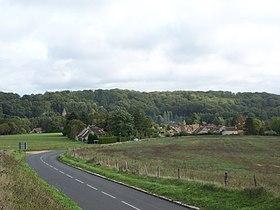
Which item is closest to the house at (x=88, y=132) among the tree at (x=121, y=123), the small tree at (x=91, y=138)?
the tree at (x=121, y=123)

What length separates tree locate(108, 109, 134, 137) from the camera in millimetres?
135375

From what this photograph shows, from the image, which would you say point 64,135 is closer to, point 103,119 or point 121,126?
point 103,119

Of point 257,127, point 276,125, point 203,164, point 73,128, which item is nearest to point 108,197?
point 203,164

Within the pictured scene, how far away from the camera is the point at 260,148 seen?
85.2 m

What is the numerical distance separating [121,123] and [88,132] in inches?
394

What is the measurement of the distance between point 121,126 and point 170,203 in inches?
4620

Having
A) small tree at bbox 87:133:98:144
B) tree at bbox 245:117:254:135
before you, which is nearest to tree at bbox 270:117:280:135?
tree at bbox 245:117:254:135

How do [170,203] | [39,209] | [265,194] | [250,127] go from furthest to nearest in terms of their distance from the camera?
[250,127], [170,203], [265,194], [39,209]

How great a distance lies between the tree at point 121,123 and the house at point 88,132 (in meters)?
4.14

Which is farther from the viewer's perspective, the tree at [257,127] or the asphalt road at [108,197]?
the tree at [257,127]

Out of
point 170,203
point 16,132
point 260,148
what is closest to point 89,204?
point 170,203

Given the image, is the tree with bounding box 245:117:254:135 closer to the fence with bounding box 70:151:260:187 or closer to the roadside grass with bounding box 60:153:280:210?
the fence with bounding box 70:151:260:187

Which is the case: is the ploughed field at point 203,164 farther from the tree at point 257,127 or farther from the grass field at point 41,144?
the tree at point 257,127

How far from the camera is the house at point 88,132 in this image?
135 metres
